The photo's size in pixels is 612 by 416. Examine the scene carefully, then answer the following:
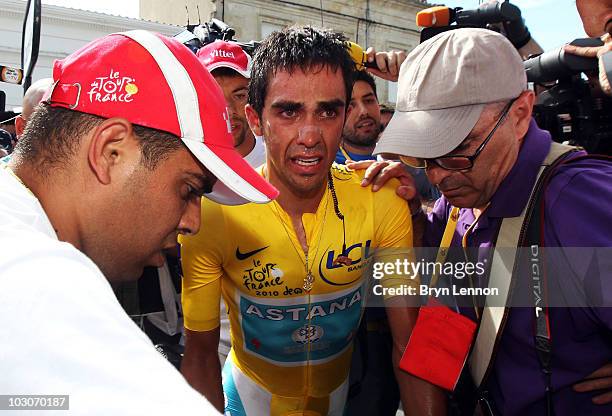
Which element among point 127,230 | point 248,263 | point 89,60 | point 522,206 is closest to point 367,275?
point 248,263

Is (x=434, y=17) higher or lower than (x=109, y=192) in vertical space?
higher

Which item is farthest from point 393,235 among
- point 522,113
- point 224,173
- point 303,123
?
point 224,173

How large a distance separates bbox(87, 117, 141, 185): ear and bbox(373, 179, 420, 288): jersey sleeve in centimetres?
135

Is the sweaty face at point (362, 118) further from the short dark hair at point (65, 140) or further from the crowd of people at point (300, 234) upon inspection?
the short dark hair at point (65, 140)

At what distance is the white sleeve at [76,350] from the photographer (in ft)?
1.60

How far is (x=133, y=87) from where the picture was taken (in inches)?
47.6

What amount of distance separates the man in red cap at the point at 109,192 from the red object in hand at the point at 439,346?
36.1 inches

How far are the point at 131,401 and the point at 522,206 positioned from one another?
1469 mm

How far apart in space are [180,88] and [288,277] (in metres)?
1.14

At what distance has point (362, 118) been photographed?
3.94 meters

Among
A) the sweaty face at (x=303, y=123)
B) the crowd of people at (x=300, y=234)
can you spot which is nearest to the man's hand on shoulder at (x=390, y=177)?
the crowd of people at (x=300, y=234)

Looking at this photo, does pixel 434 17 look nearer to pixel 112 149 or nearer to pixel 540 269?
pixel 540 269

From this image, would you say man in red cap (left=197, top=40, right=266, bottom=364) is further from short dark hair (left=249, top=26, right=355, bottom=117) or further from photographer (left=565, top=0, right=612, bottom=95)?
photographer (left=565, top=0, right=612, bottom=95)

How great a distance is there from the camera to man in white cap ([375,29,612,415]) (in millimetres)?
1448
